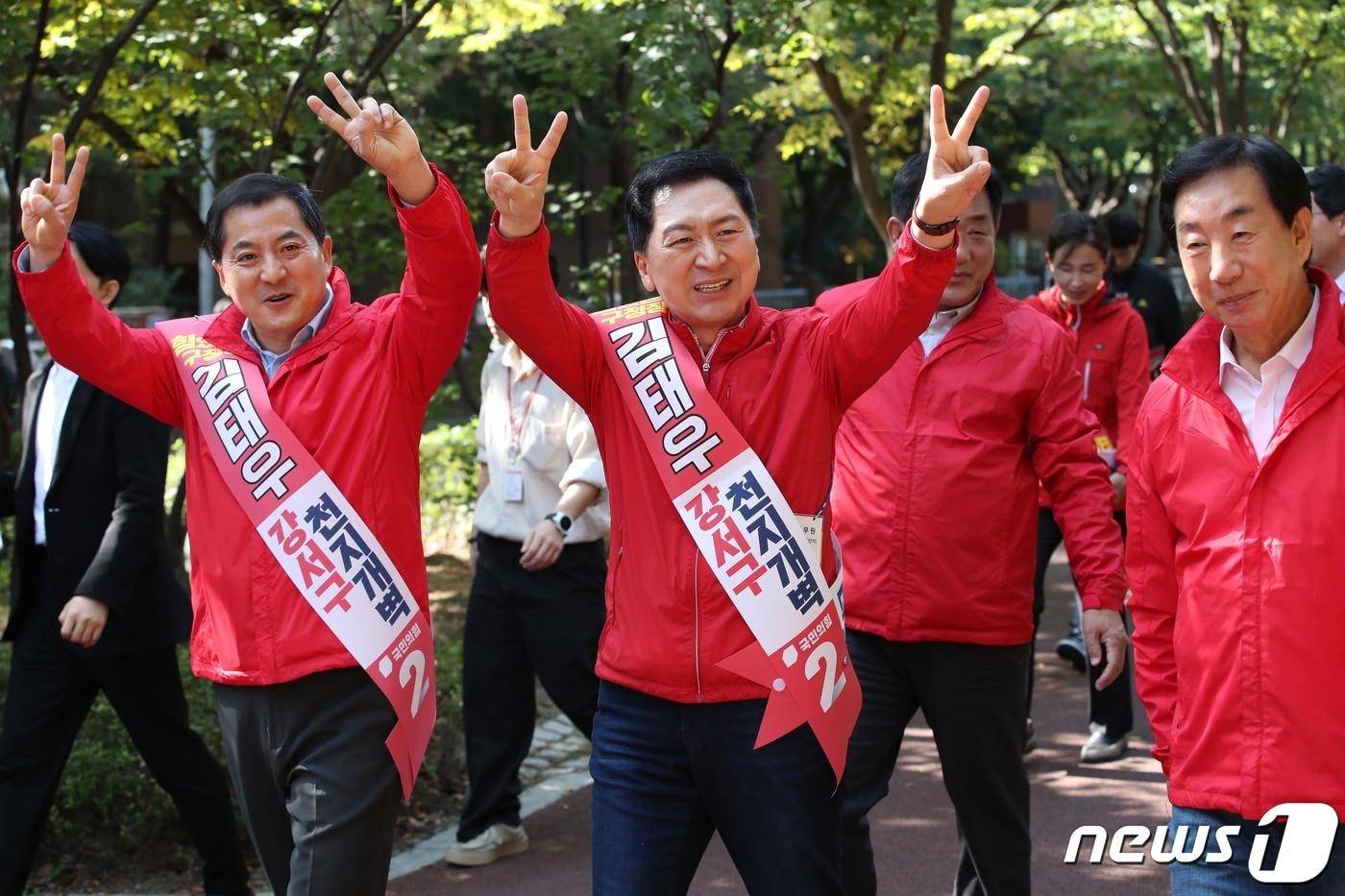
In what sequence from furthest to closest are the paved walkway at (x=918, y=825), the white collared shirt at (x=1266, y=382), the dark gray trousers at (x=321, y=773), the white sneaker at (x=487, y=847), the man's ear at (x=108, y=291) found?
the white sneaker at (x=487, y=847)
the paved walkway at (x=918, y=825)
the man's ear at (x=108, y=291)
the dark gray trousers at (x=321, y=773)
the white collared shirt at (x=1266, y=382)

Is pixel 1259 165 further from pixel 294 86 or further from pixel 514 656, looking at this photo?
pixel 294 86

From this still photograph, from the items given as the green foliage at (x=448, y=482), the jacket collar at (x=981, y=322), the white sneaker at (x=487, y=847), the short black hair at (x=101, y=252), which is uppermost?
the short black hair at (x=101, y=252)

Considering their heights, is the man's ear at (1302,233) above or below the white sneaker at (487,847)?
above

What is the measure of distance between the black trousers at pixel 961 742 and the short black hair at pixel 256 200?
1700 mm

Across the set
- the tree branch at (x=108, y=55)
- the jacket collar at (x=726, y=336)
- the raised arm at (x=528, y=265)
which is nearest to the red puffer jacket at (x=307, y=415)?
the raised arm at (x=528, y=265)

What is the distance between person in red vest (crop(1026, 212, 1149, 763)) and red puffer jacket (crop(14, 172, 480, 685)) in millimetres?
3295

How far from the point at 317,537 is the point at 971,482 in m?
1.58

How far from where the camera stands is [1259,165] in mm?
2785

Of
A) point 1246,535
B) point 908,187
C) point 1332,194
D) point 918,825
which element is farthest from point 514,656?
point 1246,535

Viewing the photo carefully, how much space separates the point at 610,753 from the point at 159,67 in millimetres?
5447

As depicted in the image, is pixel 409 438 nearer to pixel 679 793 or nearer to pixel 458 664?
pixel 679 793

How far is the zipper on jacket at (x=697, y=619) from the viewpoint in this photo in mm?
2957

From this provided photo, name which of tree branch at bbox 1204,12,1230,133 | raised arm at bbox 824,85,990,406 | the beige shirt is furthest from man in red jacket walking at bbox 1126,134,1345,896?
tree branch at bbox 1204,12,1230,133

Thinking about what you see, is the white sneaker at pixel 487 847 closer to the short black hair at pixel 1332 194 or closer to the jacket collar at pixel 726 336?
the jacket collar at pixel 726 336
